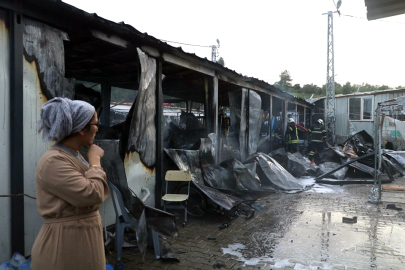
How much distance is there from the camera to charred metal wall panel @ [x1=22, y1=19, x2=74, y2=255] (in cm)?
366

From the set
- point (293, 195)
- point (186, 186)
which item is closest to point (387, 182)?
point (293, 195)

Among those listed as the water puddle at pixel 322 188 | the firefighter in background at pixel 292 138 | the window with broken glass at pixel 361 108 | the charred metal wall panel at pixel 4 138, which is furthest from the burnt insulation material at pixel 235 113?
the window with broken glass at pixel 361 108

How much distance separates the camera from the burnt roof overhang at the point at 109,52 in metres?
3.81

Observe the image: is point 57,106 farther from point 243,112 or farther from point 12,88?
point 243,112

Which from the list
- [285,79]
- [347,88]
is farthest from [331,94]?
[285,79]

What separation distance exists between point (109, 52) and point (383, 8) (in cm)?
435

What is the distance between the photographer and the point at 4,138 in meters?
3.45

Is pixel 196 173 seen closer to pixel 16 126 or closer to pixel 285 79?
pixel 16 126

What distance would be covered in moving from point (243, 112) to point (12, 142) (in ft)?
23.5

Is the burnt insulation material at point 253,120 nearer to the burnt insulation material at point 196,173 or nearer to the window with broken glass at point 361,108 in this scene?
the burnt insulation material at point 196,173

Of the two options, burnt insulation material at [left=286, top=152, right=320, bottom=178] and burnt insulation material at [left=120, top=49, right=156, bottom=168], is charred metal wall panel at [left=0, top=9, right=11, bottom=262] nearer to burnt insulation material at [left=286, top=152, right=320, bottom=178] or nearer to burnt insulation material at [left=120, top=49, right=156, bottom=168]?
burnt insulation material at [left=120, top=49, right=156, bottom=168]

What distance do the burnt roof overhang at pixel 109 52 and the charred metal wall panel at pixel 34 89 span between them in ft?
0.73

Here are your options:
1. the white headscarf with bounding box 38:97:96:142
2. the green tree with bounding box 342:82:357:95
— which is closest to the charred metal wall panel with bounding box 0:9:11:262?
the white headscarf with bounding box 38:97:96:142

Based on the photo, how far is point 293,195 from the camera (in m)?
8.00
